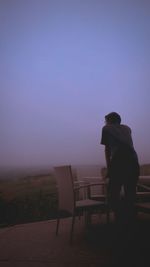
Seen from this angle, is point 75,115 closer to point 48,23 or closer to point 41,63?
point 41,63

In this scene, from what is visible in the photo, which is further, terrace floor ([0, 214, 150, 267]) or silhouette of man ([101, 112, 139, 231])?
silhouette of man ([101, 112, 139, 231])

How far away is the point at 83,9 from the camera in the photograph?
211 inches

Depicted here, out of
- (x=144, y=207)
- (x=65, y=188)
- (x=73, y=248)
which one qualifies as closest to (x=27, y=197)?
(x=65, y=188)

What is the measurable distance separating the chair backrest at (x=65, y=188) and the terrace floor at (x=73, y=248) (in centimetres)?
37

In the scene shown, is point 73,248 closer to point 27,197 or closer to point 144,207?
point 144,207

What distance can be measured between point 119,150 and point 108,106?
2.65 m

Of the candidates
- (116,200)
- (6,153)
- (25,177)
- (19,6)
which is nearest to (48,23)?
(19,6)

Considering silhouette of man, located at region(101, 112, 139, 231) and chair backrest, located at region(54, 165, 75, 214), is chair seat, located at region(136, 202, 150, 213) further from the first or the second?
chair backrest, located at region(54, 165, 75, 214)

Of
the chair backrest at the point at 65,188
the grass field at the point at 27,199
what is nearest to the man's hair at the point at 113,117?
the chair backrest at the point at 65,188

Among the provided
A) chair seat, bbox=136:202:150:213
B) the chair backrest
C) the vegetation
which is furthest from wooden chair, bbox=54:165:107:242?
the vegetation

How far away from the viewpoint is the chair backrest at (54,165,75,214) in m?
3.38

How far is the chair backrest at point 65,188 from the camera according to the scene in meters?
3.38

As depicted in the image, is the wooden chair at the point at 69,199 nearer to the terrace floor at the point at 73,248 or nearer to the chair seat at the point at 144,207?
the terrace floor at the point at 73,248

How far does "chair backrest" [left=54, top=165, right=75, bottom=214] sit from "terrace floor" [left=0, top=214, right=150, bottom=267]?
367 mm
